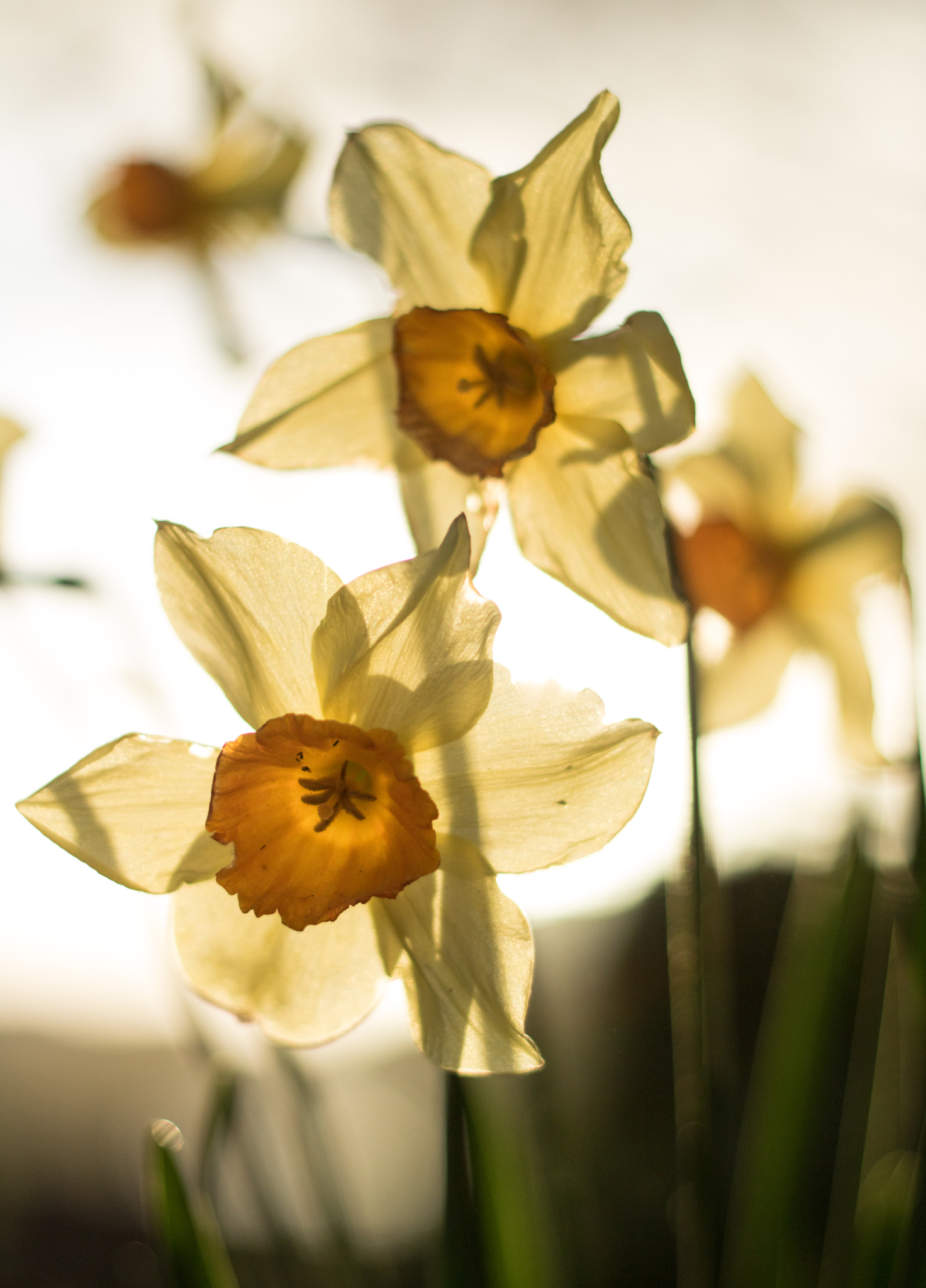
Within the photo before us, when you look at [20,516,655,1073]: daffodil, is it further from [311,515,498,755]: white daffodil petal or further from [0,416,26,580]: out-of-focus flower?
[0,416,26,580]: out-of-focus flower

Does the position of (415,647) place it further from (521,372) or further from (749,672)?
(749,672)

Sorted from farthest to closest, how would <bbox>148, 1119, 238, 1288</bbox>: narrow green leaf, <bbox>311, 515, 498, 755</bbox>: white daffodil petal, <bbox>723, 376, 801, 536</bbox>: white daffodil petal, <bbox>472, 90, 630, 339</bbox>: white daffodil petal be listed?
<bbox>723, 376, 801, 536</bbox>: white daffodil petal
<bbox>148, 1119, 238, 1288</bbox>: narrow green leaf
<bbox>472, 90, 630, 339</bbox>: white daffodil petal
<bbox>311, 515, 498, 755</bbox>: white daffodil petal

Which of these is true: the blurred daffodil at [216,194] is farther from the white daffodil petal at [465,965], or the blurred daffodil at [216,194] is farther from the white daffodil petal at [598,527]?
the white daffodil petal at [465,965]

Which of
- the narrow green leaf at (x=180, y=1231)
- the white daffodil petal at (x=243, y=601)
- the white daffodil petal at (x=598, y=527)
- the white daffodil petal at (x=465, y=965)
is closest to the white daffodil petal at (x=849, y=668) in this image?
the white daffodil petal at (x=598, y=527)

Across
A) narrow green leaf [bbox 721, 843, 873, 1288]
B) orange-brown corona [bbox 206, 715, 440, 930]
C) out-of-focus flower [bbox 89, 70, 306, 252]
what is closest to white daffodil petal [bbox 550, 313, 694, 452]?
orange-brown corona [bbox 206, 715, 440, 930]

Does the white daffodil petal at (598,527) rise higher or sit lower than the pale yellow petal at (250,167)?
lower

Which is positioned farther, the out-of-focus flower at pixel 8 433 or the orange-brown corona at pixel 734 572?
the orange-brown corona at pixel 734 572

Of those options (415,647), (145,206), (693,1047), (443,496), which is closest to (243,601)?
(415,647)
